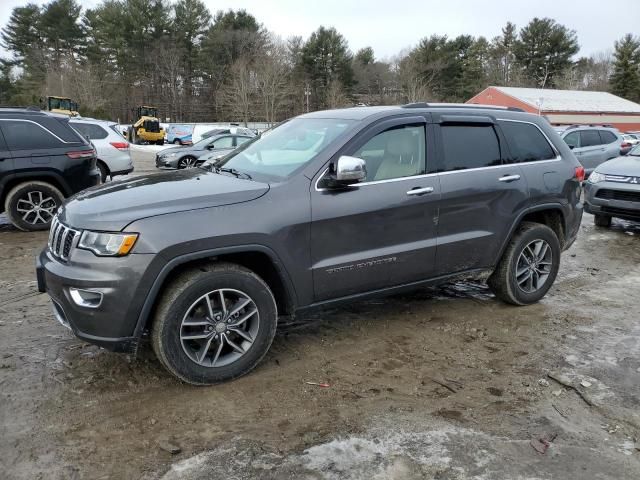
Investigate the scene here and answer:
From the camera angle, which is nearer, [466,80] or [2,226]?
[2,226]

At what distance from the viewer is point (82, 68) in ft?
193

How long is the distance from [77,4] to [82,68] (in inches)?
407

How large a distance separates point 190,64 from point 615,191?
63.8 m

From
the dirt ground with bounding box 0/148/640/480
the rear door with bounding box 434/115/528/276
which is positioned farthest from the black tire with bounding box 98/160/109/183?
the rear door with bounding box 434/115/528/276

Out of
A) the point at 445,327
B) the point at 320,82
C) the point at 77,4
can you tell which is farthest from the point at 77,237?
the point at 77,4

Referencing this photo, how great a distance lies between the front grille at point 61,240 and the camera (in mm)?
3292

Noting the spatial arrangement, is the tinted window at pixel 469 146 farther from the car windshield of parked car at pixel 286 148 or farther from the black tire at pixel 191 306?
the black tire at pixel 191 306

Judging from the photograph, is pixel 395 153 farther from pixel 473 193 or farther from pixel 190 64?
pixel 190 64

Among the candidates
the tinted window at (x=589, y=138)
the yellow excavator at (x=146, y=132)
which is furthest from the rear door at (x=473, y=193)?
the yellow excavator at (x=146, y=132)

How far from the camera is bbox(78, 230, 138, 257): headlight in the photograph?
10.2ft

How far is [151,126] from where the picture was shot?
139 feet

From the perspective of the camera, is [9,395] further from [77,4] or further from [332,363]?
[77,4]

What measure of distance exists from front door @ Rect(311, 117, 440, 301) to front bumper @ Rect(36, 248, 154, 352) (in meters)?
1.21

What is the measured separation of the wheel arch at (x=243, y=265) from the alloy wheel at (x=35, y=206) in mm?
5912
